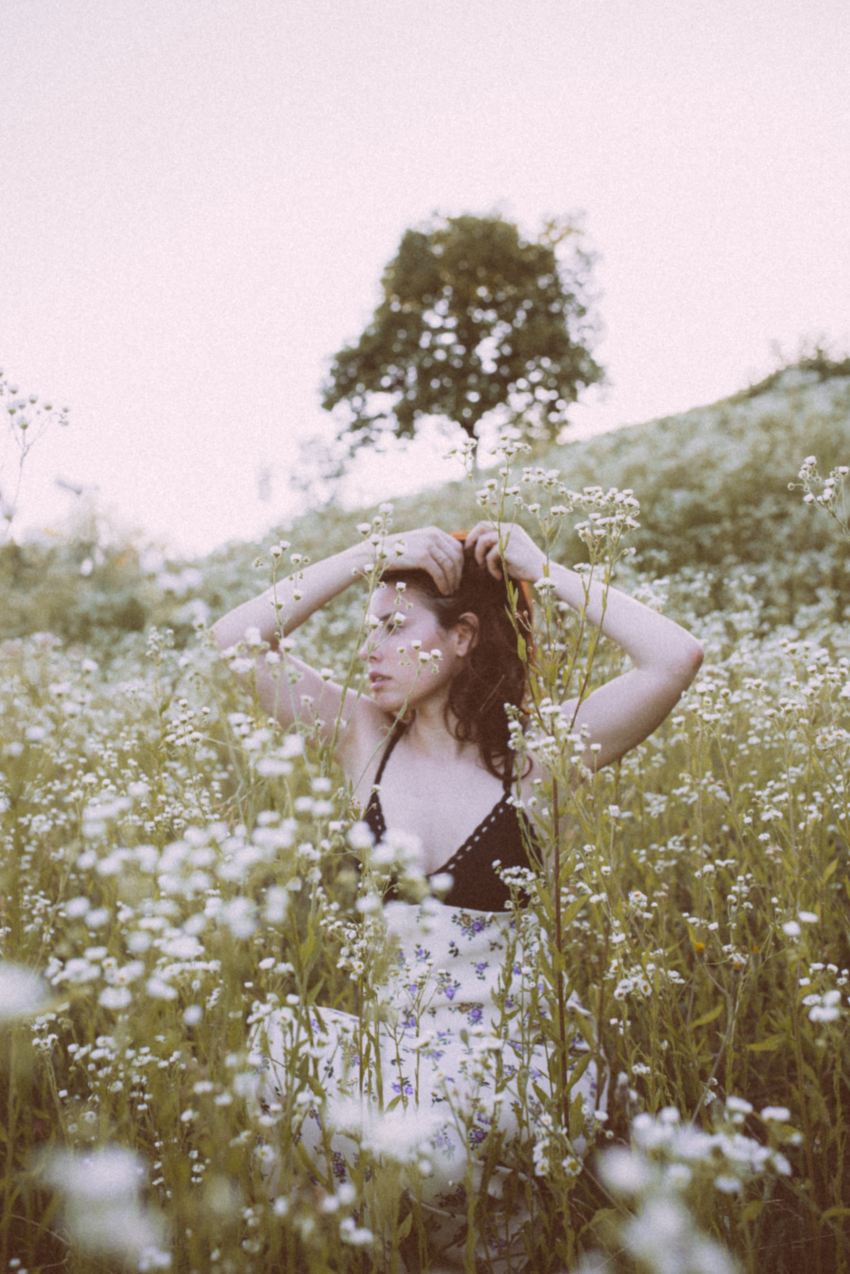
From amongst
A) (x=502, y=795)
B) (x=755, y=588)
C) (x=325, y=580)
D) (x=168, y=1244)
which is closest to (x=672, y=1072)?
(x=502, y=795)

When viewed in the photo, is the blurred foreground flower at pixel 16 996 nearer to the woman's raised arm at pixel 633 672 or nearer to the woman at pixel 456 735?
the woman at pixel 456 735

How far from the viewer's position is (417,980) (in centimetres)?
198

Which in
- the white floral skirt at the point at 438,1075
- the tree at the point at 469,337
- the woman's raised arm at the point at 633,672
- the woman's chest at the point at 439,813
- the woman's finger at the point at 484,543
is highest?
the tree at the point at 469,337

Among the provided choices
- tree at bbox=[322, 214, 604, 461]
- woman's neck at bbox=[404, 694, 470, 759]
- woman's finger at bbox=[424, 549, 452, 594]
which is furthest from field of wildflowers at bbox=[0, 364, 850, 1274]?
tree at bbox=[322, 214, 604, 461]

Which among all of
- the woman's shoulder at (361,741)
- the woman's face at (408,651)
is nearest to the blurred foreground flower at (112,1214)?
the woman's face at (408,651)

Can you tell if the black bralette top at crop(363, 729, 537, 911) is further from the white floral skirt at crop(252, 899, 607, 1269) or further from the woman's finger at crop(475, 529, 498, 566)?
the woman's finger at crop(475, 529, 498, 566)

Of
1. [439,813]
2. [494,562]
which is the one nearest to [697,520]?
[494,562]

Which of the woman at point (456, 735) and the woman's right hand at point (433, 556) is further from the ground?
the woman's right hand at point (433, 556)

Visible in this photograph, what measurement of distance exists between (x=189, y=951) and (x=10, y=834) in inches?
30.7

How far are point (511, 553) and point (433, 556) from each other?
23 cm

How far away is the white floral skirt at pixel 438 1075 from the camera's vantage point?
1449 millimetres

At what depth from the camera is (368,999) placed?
5.21 feet

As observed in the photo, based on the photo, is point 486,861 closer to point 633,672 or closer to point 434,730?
point 434,730

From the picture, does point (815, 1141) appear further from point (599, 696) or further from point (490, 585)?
point (490, 585)
